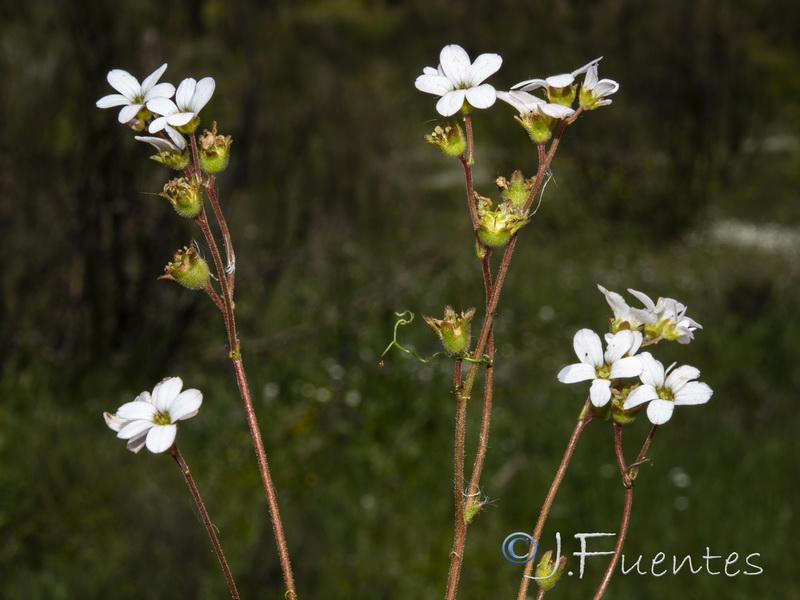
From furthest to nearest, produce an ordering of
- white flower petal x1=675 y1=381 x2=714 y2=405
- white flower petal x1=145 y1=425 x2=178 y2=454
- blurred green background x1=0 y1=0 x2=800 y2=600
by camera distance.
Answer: blurred green background x1=0 y1=0 x2=800 y2=600 → white flower petal x1=675 y1=381 x2=714 y2=405 → white flower petal x1=145 y1=425 x2=178 y2=454

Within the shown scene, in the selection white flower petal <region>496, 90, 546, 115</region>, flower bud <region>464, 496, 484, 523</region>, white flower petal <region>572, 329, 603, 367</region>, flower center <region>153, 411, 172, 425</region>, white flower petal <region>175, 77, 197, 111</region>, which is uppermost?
white flower petal <region>496, 90, 546, 115</region>

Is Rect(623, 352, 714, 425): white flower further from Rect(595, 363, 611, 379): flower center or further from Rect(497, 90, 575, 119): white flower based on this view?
Rect(497, 90, 575, 119): white flower

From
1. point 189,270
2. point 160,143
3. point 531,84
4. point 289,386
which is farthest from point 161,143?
point 289,386

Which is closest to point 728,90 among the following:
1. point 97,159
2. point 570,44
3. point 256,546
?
point 570,44

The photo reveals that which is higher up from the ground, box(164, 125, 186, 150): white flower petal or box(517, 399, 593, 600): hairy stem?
box(164, 125, 186, 150): white flower petal

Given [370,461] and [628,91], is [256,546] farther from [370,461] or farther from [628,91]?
[628,91]

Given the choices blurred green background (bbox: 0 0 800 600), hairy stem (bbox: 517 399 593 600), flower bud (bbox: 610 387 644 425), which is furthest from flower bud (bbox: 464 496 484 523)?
blurred green background (bbox: 0 0 800 600)

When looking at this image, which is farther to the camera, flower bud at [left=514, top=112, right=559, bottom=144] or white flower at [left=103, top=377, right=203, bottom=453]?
flower bud at [left=514, top=112, right=559, bottom=144]
